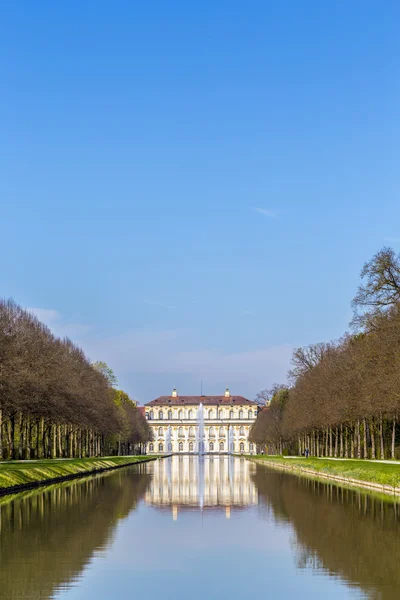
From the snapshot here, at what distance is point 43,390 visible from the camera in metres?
58.7

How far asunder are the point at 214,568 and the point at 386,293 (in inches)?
1517

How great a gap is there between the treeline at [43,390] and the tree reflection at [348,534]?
23041 mm

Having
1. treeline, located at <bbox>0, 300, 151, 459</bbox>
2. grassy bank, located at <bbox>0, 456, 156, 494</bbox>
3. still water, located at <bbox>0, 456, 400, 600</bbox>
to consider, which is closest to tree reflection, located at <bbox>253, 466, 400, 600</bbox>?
still water, located at <bbox>0, 456, 400, 600</bbox>

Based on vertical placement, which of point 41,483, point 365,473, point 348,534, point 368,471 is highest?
point 348,534

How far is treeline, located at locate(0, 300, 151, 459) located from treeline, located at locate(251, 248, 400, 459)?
A: 2062 centimetres

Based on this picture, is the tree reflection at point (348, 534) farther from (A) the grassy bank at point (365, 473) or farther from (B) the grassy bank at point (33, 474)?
(B) the grassy bank at point (33, 474)

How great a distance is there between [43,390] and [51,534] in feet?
125

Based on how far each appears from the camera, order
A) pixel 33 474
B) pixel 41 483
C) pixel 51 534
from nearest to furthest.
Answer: pixel 51 534
pixel 33 474
pixel 41 483

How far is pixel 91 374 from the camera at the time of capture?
3558 inches

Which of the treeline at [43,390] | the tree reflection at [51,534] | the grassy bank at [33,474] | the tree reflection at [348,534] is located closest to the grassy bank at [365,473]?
the tree reflection at [348,534]

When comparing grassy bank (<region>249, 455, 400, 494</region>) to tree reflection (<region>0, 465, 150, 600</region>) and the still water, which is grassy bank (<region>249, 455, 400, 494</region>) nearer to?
the still water

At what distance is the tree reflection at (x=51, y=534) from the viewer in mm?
14586

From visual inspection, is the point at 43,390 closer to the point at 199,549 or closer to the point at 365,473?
the point at 365,473

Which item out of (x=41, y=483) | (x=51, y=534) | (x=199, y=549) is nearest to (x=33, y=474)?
(x=41, y=483)
